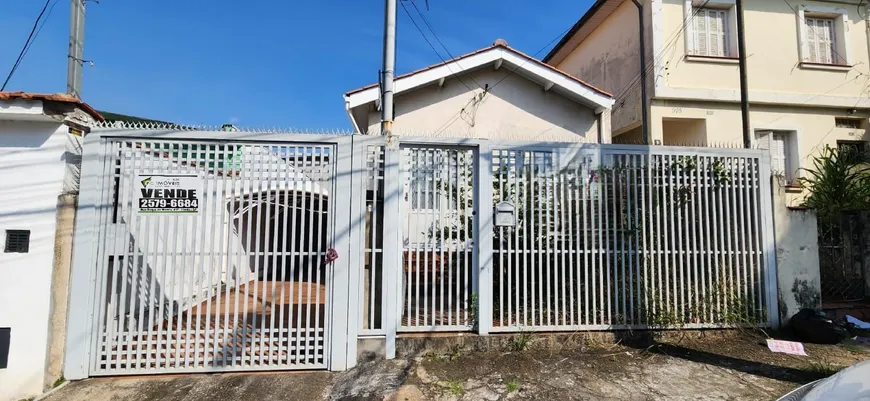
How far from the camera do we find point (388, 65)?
204 inches

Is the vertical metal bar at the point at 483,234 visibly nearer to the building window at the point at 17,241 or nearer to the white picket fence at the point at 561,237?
the white picket fence at the point at 561,237

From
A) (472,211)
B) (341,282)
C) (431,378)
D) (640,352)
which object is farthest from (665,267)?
(341,282)

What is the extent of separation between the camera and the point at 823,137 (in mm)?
9641

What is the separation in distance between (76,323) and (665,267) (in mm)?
6147

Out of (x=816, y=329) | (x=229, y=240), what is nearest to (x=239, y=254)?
(x=229, y=240)

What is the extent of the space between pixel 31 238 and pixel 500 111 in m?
7.96

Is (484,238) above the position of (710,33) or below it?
below

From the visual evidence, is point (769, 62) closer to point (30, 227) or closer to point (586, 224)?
point (586, 224)

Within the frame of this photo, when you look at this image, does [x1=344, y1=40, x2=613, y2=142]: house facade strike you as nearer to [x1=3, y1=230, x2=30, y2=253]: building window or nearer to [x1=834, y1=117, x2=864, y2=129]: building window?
[x1=3, y1=230, x2=30, y2=253]: building window

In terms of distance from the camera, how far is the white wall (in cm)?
346

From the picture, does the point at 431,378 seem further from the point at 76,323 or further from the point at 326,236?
the point at 76,323

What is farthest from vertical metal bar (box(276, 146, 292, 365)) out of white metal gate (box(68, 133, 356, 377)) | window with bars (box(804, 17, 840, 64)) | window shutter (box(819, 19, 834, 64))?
window shutter (box(819, 19, 834, 64))

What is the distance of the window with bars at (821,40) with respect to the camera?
9906 mm

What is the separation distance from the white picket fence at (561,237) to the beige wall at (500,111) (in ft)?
14.4
